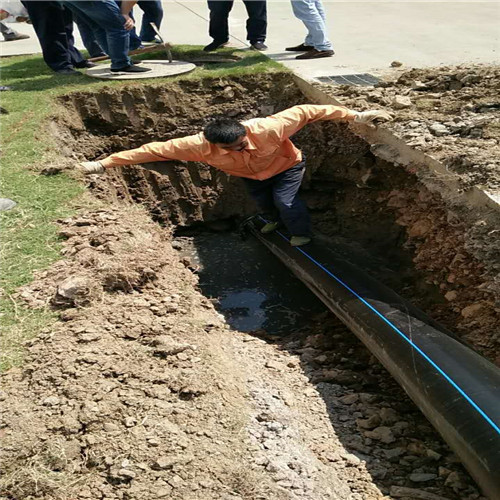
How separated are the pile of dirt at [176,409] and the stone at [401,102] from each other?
272 cm

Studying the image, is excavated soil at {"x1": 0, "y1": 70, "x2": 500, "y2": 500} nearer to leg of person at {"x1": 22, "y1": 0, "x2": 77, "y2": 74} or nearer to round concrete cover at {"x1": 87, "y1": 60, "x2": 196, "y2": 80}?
round concrete cover at {"x1": 87, "y1": 60, "x2": 196, "y2": 80}

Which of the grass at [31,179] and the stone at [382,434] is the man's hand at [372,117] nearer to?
the grass at [31,179]

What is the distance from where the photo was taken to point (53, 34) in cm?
788

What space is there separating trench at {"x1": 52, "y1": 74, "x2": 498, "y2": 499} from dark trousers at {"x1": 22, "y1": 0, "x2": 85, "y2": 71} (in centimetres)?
138

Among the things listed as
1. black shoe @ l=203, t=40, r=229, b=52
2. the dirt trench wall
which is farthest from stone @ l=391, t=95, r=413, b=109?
black shoe @ l=203, t=40, r=229, b=52

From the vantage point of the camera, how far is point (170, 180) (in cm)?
711

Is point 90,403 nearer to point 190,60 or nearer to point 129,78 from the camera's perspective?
point 129,78

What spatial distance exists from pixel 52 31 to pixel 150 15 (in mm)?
2157

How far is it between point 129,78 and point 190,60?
4.47 ft

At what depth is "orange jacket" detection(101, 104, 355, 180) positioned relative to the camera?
4.85 meters

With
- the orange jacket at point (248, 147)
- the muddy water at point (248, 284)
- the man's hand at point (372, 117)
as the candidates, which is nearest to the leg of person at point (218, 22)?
the muddy water at point (248, 284)

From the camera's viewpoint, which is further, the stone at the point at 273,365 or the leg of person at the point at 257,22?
the leg of person at the point at 257,22

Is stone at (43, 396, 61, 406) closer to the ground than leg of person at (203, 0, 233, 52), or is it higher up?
closer to the ground

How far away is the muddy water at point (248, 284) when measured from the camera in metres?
5.59
